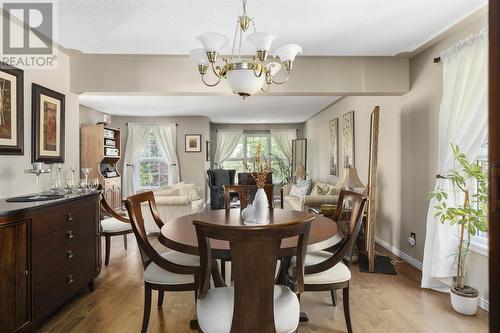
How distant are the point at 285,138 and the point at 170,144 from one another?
11.1 ft

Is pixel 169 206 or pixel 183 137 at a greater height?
pixel 183 137

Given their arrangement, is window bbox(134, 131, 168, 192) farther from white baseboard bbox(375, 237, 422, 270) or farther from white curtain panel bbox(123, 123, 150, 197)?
white baseboard bbox(375, 237, 422, 270)

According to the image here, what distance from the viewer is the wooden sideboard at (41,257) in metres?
1.86

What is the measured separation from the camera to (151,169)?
8086mm

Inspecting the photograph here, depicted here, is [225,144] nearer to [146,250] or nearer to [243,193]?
[243,193]

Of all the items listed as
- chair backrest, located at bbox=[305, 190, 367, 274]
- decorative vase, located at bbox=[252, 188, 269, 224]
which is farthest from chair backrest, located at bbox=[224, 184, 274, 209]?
chair backrest, located at bbox=[305, 190, 367, 274]

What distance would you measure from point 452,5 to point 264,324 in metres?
2.57

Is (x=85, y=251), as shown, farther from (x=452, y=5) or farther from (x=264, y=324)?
(x=452, y=5)

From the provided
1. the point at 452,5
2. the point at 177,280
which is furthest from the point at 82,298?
the point at 452,5

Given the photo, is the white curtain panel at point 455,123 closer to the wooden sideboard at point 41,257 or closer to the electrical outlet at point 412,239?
the electrical outlet at point 412,239

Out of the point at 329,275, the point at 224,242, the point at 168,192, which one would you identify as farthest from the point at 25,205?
the point at 168,192

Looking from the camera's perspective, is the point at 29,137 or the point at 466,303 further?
the point at 29,137

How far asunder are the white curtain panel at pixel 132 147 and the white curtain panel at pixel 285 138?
12.0 feet

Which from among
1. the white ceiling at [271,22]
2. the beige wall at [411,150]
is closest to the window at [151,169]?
the white ceiling at [271,22]
